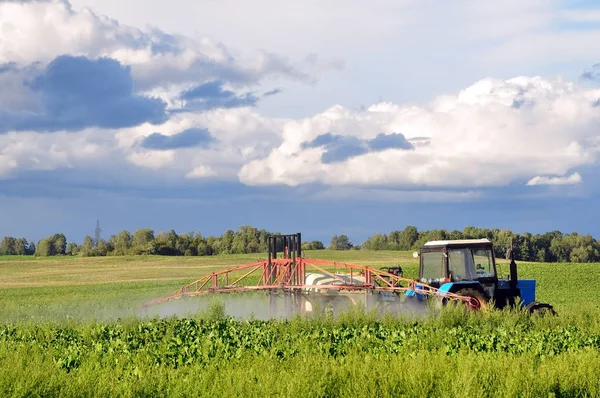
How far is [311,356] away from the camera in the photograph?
12203mm

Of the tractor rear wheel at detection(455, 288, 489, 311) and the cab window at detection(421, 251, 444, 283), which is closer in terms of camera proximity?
the tractor rear wheel at detection(455, 288, 489, 311)

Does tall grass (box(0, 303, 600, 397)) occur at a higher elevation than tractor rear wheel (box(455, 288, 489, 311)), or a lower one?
lower

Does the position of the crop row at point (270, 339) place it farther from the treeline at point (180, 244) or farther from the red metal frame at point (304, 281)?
the treeline at point (180, 244)

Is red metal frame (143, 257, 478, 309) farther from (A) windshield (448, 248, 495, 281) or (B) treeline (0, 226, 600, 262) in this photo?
(B) treeline (0, 226, 600, 262)

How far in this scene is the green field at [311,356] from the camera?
10.4 m

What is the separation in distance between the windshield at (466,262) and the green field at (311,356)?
265 cm

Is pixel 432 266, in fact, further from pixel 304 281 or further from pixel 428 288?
pixel 304 281

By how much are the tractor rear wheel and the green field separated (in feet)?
3.75

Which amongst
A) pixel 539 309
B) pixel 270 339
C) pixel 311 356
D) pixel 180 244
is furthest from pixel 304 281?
pixel 180 244

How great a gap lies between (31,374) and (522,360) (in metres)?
7.39

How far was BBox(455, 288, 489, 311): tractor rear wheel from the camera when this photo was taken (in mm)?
19022

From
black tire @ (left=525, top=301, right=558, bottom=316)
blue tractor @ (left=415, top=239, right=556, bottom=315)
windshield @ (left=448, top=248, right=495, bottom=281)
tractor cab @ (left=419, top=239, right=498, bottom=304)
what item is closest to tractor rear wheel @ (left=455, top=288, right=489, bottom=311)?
blue tractor @ (left=415, top=239, right=556, bottom=315)

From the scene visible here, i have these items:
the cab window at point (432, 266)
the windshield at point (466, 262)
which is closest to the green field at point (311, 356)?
the windshield at point (466, 262)

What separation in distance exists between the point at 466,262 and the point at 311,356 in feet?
31.1
